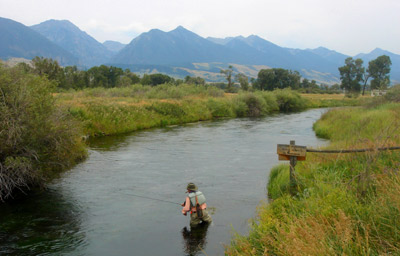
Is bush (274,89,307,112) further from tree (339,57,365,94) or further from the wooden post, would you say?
tree (339,57,365,94)

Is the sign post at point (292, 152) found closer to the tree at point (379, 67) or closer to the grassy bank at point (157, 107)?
the grassy bank at point (157, 107)

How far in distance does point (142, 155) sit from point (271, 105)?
36531 mm

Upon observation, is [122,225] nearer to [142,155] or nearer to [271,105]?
[142,155]

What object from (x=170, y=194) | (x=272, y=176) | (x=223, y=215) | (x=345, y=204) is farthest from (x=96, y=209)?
(x=345, y=204)

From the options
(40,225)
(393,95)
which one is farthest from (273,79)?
(40,225)

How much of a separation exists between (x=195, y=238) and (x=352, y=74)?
128948 millimetres

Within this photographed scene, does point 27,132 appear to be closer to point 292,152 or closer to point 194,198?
point 194,198

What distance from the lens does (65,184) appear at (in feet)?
44.2

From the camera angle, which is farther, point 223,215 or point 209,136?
point 209,136

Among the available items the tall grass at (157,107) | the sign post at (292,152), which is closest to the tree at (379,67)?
the tall grass at (157,107)

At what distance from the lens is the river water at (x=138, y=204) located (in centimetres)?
871

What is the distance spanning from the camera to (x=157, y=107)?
35.2 meters

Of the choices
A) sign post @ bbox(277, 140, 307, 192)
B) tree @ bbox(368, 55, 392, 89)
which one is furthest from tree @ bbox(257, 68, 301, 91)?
sign post @ bbox(277, 140, 307, 192)

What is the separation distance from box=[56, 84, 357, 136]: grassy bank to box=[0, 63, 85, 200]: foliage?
1980mm
